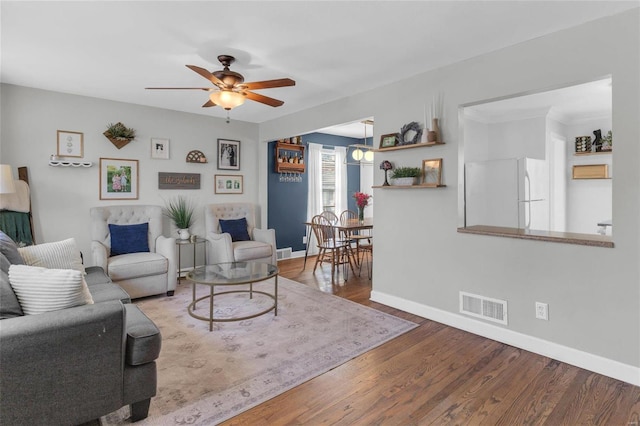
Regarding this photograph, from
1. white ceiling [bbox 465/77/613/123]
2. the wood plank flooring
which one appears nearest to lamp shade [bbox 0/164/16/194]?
the wood plank flooring

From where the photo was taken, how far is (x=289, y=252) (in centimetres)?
634

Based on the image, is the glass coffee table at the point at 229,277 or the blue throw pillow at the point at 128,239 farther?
the blue throw pillow at the point at 128,239

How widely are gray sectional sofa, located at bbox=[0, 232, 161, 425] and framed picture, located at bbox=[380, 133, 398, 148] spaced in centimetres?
274

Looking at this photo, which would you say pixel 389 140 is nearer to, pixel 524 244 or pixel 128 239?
pixel 524 244

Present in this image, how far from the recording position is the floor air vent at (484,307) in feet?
9.41

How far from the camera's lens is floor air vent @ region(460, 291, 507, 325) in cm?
287

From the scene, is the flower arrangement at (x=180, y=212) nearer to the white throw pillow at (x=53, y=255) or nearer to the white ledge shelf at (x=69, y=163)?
the white ledge shelf at (x=69, y=163)

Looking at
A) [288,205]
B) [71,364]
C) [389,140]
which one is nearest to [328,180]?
[288,205]

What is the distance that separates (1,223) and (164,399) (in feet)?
Answer: 9.99

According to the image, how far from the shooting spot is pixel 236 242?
4984 mm

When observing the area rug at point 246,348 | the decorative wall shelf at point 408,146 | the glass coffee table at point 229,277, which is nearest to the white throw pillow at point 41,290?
the area rug at point 246,348

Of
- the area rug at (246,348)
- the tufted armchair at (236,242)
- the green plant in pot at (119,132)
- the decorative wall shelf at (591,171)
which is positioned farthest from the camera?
the decorative wall shelf at (591,171)

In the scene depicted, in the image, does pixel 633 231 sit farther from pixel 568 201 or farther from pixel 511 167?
pixel 568 201

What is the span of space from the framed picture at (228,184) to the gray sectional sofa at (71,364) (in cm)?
375
